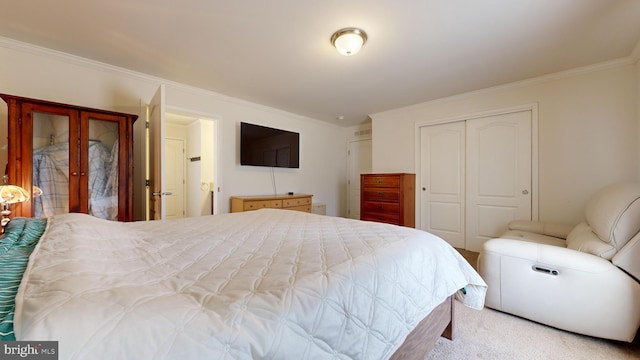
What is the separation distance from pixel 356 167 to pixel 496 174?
8.67 feet

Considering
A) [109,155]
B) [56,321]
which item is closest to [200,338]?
[56,321]

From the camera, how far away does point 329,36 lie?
2051 millimetres

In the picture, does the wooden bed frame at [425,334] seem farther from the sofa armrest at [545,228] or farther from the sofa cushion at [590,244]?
the sofa armrest at [545,228]

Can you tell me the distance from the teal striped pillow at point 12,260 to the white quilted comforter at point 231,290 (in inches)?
1.2

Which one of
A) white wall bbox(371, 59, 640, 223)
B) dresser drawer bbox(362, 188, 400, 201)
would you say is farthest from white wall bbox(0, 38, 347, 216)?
white wall bbox(371, 59, 640, 223)

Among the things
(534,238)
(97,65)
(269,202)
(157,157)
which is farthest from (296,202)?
(534,238)

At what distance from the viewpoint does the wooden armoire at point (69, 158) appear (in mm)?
1903

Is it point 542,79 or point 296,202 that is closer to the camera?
point 542,79

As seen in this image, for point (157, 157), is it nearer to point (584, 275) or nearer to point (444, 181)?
point (584, 275)

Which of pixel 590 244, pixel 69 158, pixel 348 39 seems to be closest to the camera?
pixel 590 244

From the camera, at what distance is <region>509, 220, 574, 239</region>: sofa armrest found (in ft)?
8.23

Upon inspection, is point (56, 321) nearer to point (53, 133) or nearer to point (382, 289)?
point (382, 289)

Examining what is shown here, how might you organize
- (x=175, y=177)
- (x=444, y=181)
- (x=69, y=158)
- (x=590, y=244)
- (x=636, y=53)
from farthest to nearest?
(x=175, y=177)
(x=444, y=181)
(x=636, y=53)
(x=69, y=158)
(x=590, y=244)

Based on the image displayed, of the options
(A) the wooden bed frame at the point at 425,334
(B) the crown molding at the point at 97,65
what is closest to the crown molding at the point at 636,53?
(A) the wooden bed frame at the point at 425,334
